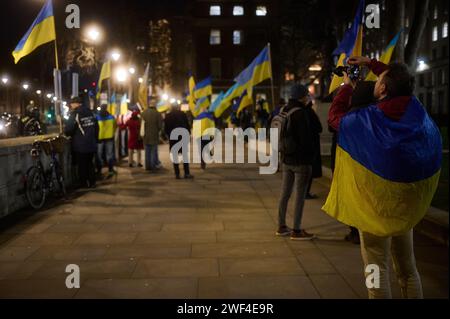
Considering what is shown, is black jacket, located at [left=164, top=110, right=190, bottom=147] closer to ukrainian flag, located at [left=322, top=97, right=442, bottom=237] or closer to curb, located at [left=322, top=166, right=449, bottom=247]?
curb, located at [left=322, top=166, right=449, bottom=247]

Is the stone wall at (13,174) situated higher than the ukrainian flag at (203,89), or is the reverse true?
the ukrainian flag at (203,89)

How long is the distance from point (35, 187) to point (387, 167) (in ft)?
25.0

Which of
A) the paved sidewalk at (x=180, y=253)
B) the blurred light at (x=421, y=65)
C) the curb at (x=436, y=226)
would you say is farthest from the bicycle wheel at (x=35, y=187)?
the blurred light at (x=421, y=65)

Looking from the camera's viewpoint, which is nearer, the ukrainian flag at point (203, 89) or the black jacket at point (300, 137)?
the black jacket at point (300, 137)

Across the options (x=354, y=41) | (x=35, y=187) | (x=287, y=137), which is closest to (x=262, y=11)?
(x=354, y=41)

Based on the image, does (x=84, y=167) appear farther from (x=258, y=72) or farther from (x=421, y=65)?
(x=421, y=65)

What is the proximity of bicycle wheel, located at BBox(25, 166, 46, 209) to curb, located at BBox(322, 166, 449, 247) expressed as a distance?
6.32 m

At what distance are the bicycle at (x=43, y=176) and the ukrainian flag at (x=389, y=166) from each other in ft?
22.9

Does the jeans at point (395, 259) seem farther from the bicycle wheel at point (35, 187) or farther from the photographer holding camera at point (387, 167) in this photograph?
the bicycle wheel at point (35, 187)

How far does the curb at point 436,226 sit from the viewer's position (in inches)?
277

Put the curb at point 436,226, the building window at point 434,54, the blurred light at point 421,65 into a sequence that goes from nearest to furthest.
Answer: the curb at point 436,226
the blurred light at point 421,65
the building window at point 434,54

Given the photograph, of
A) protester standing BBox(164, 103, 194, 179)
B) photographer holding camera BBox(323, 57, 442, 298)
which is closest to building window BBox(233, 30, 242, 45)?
protester standing BBox(164, 103, 194, 179)

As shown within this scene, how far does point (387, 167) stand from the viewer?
11.8 ft
